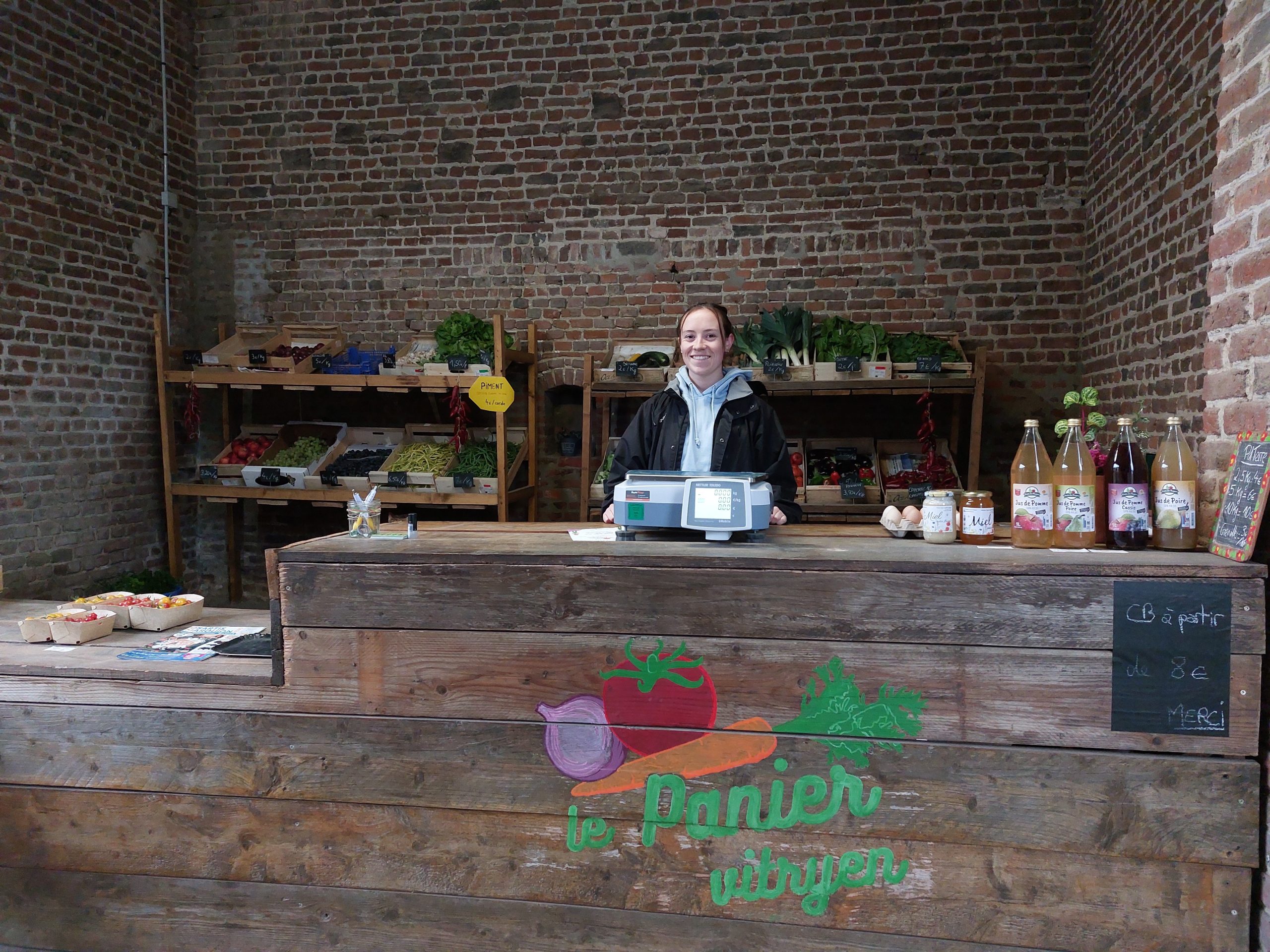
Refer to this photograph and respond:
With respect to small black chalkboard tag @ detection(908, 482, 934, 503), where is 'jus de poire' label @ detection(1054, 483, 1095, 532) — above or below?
above

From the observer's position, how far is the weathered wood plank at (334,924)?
6.84 feet

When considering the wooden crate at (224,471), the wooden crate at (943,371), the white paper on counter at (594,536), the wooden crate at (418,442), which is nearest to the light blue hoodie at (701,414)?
the white paper on counter at (594,536)

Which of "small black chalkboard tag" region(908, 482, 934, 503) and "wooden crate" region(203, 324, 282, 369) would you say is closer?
"small black chalkboard tag" region(908, 482, 934, 503)

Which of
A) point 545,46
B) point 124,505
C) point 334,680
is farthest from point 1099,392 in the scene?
point 124,505

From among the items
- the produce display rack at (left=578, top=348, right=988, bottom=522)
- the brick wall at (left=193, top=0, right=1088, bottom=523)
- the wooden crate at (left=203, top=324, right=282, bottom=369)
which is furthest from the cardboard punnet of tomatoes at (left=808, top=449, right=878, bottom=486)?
the wooden crate at (left=203, top=324, right=282, bottom=369)

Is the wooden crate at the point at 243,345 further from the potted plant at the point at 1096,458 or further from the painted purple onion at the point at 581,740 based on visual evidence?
the potted plant at the point at 1096,458

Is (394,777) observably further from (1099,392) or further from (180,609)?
(1099,392)

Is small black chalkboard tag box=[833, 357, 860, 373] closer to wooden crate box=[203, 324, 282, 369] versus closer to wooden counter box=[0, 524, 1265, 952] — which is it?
wooden counter box=[0, 524, 1265, 952]

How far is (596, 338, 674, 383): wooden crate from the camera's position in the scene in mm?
4895

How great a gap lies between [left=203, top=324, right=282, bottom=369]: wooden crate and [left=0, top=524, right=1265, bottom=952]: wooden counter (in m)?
3.43

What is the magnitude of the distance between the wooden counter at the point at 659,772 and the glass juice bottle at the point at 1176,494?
3.4 inches

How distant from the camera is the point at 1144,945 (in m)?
1.93

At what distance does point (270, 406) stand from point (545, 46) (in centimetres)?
325

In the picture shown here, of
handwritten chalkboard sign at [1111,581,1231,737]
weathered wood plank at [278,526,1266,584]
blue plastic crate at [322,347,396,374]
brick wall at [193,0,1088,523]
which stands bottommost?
handwritten chalkboard sign at [1111,581,1231,737]
